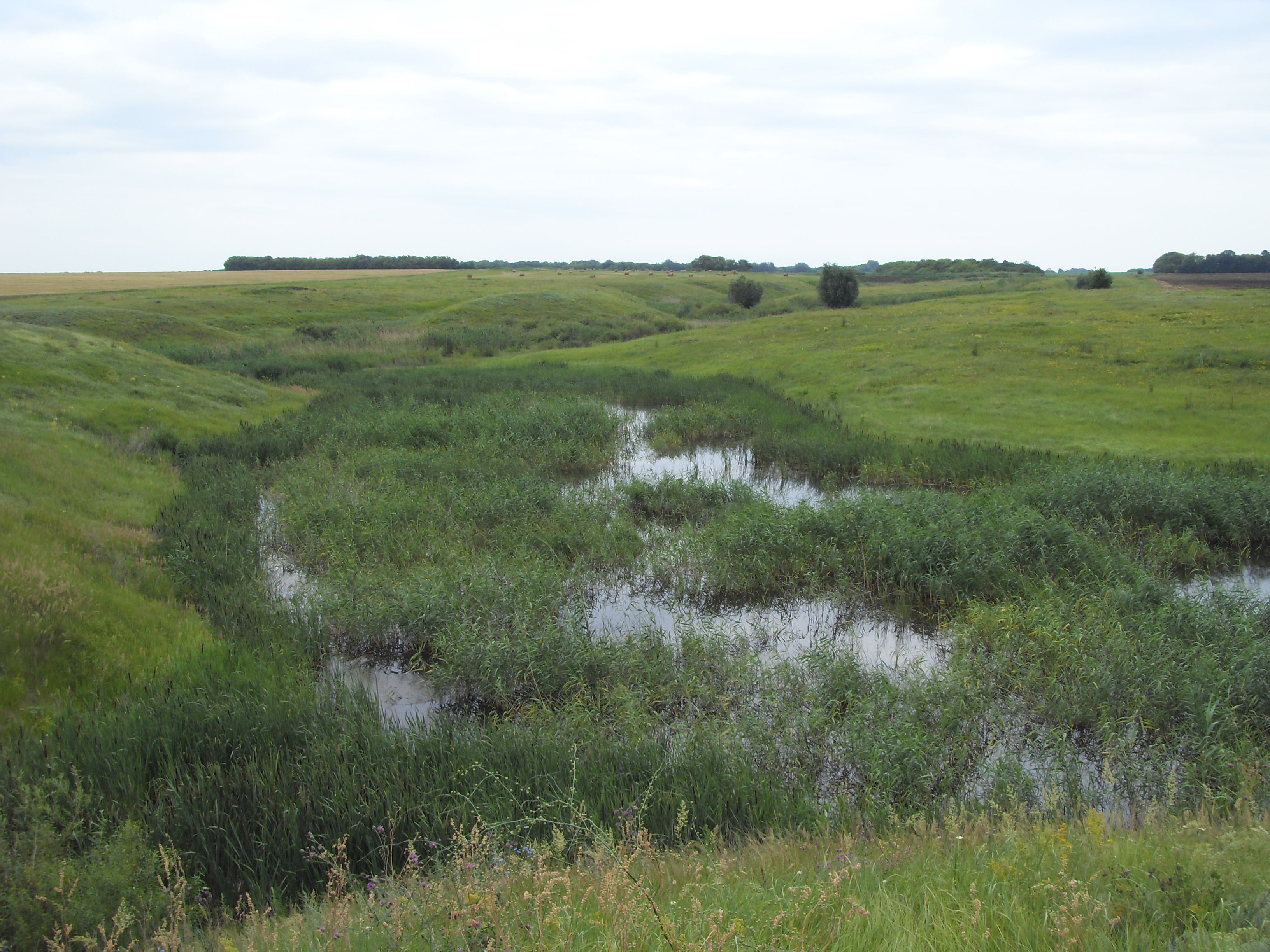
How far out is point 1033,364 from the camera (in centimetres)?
2559

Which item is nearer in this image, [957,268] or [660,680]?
[660,680]

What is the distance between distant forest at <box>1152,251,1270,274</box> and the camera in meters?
64.6

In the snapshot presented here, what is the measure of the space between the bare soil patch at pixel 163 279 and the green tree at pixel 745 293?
4853 centimetres

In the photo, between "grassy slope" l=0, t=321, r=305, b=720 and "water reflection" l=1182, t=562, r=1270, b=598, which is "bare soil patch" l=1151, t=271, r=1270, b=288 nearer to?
"water reflection" l=1182, t=562, r=1270, b=598

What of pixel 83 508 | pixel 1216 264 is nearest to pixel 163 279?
pixel 83 508

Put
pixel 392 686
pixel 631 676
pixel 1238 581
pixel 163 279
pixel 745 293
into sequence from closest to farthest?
pixel 631 676
pixel 392 686
pixel 1238 581
pixel 745 293
pixel 163 279

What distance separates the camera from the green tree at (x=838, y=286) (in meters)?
56.7

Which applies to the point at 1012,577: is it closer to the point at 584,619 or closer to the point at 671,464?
the point at 584,619

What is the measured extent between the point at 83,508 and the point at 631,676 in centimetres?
954

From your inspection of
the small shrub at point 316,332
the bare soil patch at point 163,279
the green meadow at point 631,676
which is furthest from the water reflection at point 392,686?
the bare soil patch at point 163,279

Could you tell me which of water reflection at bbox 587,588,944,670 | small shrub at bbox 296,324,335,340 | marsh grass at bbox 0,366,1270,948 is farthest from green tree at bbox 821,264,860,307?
water reflection at bbox 587,588,944,670

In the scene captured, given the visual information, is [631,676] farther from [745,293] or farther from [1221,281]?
[745,293]

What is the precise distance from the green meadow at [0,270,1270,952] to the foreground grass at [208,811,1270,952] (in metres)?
0.03

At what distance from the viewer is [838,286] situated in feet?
187
